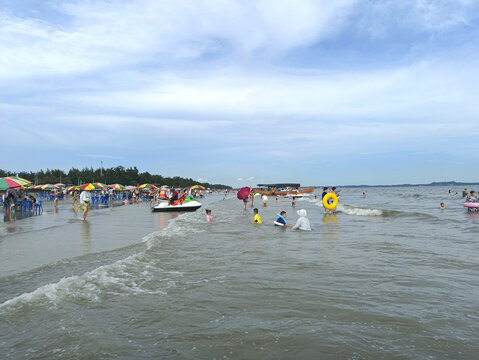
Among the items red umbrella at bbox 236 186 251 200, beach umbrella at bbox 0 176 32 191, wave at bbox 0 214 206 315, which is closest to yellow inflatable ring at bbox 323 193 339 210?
red umbrella at bbox 236 186 251 200

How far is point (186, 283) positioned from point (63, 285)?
6.42 feet

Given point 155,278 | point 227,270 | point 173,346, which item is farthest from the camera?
point 227,270

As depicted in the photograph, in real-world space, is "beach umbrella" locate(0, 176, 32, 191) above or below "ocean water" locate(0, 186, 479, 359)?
above

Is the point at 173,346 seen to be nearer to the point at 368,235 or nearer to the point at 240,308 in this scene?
the point at 240,308

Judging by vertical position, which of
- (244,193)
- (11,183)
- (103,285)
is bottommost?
(103,285)

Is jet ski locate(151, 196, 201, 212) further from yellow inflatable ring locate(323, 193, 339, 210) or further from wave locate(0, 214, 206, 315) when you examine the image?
wave locate(0, 214, 206, 315)

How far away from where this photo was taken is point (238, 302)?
4.96 m

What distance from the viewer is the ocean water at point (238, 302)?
3.61m

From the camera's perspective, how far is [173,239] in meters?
11.2

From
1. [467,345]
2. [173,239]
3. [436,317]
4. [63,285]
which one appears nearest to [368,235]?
[173,239]

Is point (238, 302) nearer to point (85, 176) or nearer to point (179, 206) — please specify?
point (179, 206)

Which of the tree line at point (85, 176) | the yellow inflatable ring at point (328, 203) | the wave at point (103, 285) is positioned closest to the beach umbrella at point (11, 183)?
the wave at point (103, 285)

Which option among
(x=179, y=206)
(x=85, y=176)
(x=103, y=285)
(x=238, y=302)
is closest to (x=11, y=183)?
(x=179, y=206)

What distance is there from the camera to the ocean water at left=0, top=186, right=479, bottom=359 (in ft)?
11.8
